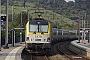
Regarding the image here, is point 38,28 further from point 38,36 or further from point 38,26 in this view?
point 38,36

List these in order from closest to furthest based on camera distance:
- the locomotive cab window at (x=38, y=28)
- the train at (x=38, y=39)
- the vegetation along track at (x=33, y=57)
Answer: the vegetation along track at (x=33, y=57)
the train at (x=38, y=39)
the locomotive cab window at (x=38, y=28)

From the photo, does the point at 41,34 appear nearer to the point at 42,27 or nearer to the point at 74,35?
the point at 42,27

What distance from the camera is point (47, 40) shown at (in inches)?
1064

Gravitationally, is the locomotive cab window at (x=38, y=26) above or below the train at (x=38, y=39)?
above

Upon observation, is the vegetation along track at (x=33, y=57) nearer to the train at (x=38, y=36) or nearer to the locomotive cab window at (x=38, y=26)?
the train at (x=38, y=36)

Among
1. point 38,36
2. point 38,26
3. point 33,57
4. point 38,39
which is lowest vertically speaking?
point 33,57

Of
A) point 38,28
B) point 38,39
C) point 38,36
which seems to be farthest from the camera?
point 38,28

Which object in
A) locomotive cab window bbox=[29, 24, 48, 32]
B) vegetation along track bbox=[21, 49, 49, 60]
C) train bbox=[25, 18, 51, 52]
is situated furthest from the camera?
locomotive cab window bbox=[29, 24, 48, 32]

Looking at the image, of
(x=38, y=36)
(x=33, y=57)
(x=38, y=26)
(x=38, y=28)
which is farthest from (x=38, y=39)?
(x=33, y=57)

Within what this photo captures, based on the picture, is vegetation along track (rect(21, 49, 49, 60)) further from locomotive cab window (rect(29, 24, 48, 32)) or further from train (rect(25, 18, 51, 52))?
locomotive cab window (rect(29, 24, 48, 32))

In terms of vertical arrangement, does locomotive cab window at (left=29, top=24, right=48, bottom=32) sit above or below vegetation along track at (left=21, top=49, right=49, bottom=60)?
above

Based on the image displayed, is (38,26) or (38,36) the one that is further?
(38,26)

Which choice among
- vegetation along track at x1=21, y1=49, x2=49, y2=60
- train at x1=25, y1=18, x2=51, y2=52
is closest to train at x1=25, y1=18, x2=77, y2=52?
train at x1=25, y1=18, x2=51, y2=52

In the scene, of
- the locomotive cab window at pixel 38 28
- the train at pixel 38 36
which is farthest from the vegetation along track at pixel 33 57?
the locomotive cab window at pixel 38 28
